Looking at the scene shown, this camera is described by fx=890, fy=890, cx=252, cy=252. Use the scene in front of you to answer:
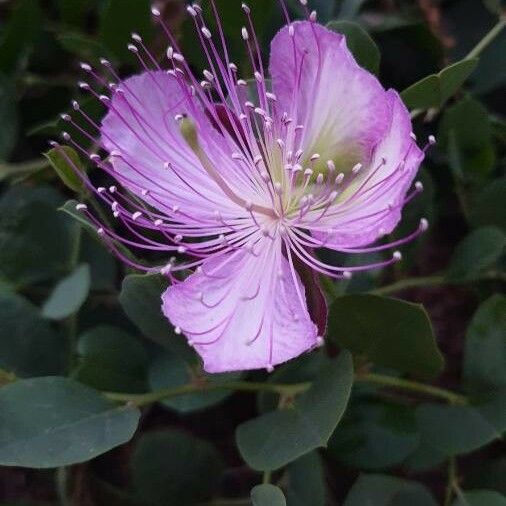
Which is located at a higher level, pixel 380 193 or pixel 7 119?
pixel 7 119

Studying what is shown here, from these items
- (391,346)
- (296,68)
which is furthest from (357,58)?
(391,346)

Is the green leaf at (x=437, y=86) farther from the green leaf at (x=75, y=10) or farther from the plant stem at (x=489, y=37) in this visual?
the green leaf at (x=75, y=10)

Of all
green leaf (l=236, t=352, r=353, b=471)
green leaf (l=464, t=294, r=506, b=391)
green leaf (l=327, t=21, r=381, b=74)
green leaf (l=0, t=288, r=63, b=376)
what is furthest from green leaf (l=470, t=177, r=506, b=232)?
green leaf (l=0, t=288, r=63, b=376)

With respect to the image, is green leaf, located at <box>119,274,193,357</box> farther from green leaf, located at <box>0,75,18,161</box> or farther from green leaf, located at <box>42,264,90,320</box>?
green leaf, located at <box>0,75,18,161</box>

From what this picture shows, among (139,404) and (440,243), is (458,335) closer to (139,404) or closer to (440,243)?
(440,243)

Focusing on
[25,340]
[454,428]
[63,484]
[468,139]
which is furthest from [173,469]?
[468,139]

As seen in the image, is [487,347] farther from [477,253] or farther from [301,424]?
[301,424]

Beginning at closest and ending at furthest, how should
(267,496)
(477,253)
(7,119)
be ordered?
(267,496) < (477,253) < (7,119)
